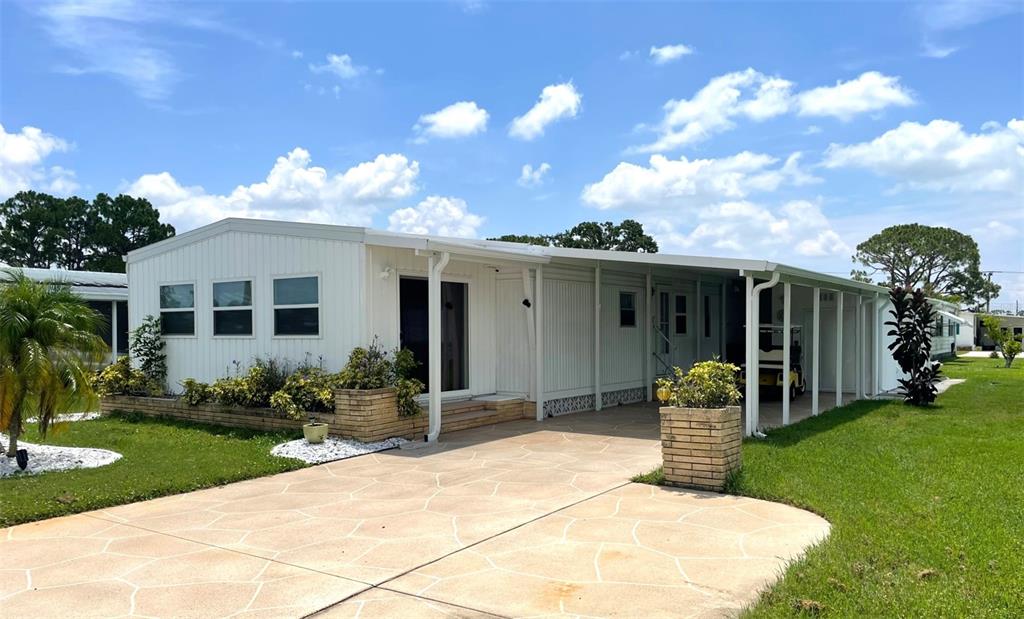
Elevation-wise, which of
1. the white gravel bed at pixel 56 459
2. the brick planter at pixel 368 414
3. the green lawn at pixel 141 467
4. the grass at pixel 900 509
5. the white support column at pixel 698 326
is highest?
the white support column at pixel 698 326

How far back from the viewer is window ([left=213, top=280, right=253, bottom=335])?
11609mm

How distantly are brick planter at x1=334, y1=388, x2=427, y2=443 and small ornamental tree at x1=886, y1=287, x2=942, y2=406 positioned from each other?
31.7ft

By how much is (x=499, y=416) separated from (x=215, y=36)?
7.13 m

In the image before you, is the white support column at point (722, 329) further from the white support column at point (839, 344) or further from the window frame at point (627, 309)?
the white support column at point (839, 344)

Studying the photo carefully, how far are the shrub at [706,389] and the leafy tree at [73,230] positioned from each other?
36319 mm

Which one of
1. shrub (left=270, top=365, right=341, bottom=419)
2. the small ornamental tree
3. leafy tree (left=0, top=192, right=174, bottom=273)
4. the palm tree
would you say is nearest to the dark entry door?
shrub (left=270, top=365, right=341, bottom=419)

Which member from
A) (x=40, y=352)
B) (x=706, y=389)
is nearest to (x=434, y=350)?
(x=706, y=389)

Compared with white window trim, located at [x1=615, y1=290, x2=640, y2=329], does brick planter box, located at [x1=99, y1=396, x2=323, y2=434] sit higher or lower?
lower

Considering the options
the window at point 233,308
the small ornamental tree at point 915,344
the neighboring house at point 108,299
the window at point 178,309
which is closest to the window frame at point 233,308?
the window at point 233,308

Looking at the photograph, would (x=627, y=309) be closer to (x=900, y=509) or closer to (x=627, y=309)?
(x=627, y=309)

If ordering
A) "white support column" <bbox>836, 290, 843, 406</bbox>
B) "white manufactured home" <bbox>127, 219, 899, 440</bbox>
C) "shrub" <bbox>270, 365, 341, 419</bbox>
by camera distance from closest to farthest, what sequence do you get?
"shrub" <bbox>270, 365, 341, 419</bbox>, "white manufactured home" <bbox>127, 219, 899, 440</bbox>, "white support column" <bbox>836, 290, 843, 406</bbox>

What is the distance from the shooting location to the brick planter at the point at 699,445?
6898 mm

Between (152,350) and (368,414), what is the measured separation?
19.4 feet

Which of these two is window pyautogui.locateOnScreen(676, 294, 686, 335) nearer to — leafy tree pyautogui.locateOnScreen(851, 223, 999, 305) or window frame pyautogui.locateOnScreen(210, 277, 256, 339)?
window frame pyautogui.locateOnScreen(210, 277, 256, 339)
